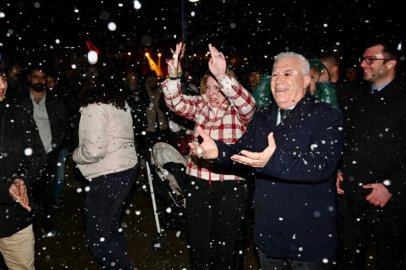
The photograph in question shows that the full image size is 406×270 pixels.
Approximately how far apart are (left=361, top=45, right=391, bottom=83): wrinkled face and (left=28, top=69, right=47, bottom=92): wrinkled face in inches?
173

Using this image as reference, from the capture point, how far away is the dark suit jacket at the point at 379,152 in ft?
10.5

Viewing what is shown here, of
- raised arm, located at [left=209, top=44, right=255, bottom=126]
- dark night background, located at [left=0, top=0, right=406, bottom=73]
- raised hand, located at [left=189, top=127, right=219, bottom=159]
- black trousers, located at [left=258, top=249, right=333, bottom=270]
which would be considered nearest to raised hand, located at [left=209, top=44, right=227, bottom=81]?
raised arm, located at [left=209, top=44, right=255, bottom=126]

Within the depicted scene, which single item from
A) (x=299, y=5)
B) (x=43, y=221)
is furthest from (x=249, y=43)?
(x=43, y=221)

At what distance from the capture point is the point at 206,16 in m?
18.4

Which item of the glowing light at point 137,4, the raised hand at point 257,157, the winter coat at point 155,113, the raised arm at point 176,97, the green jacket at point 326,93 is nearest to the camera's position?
the raised hand at point 257,157

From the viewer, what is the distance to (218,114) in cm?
342

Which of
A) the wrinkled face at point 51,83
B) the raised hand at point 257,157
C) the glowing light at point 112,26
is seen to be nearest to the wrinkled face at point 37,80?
the wrinkled face at point 51,83

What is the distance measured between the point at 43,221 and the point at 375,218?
15.4 feet

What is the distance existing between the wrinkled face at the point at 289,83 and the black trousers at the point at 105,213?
1.92 metres

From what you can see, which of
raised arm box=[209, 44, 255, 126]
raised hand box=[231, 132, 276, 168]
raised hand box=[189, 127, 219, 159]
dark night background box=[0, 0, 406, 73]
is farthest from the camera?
dark night background box=[0, 0, 406, 73]

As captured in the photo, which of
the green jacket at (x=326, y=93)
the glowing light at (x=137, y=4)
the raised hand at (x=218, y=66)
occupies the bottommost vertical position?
the green jacket at (x=326, y=93)

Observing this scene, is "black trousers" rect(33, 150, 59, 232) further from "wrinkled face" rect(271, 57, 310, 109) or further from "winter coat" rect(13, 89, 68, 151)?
"wrinkled face" rect(271, 57, 310, 109)

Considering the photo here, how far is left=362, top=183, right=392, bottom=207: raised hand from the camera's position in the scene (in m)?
3.27

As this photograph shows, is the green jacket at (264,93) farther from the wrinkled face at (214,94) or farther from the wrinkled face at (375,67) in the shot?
the wrinkled face at (375,67)
